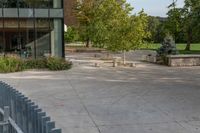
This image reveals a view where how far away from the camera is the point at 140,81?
16297 millimetres

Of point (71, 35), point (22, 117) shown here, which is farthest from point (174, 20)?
point (22, 117)

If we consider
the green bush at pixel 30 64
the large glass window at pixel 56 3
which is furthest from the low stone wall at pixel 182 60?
the large glass window at pixel 56 3

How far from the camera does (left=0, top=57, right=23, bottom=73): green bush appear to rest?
796 inches

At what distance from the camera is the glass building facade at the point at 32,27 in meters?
25.9

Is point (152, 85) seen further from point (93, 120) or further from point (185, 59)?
point (185, 59)

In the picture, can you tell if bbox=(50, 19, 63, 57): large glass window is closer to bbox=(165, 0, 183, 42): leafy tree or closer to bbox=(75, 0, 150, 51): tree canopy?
bbox=(75, 0, 150, 51): tree canopy

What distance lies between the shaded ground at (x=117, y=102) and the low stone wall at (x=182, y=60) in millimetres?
6718

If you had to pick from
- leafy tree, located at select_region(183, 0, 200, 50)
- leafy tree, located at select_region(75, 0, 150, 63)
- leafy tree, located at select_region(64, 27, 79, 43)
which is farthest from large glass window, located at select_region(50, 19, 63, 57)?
leafy tree, located at select_region(64, 27, 79, 43)

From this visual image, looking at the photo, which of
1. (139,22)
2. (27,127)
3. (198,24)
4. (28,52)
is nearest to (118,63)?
(139,22)

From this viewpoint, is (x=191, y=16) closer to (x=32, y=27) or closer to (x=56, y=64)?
(x=32, y=27)

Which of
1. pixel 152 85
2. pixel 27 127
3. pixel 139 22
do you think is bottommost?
pixel 152 85

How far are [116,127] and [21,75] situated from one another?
11.7 m

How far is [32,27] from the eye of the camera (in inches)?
1034

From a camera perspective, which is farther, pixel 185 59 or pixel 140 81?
pixel 185 59
